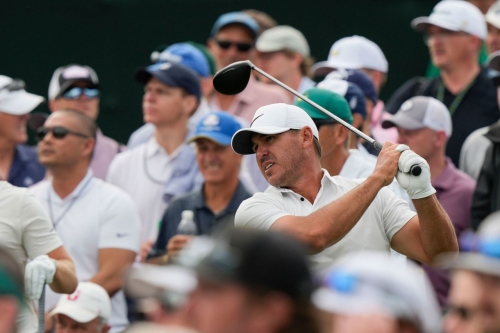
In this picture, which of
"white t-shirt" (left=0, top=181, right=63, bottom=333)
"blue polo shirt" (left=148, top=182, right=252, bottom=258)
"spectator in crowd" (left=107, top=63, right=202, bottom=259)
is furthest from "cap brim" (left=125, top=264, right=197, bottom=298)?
"spectator in crowd" (left=107, top=63, right=202, bottom=259)

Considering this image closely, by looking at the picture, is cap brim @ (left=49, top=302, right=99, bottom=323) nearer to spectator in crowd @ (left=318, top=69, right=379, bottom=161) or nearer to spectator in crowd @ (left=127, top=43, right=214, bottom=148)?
spectator in crowd @ (left=318, top=69, right=379, bottom=161)

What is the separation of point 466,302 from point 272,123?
2.50m

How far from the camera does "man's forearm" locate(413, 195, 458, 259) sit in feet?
17.5

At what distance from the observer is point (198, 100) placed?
330 inches

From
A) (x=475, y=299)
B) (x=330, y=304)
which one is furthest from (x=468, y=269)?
(x=330, y=304)

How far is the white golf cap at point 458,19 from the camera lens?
8.34 meters

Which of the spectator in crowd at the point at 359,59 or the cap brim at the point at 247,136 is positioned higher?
the cap brim at the point at 247,136

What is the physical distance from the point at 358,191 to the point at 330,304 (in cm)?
226

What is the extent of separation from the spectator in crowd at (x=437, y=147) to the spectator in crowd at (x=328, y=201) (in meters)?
1.63

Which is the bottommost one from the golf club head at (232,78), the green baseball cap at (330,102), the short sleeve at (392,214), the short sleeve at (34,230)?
the short sleeve at (34,230)

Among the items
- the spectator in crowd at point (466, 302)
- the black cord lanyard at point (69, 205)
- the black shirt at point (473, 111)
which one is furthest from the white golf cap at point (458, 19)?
the spectator in crowd at point (466, 302)

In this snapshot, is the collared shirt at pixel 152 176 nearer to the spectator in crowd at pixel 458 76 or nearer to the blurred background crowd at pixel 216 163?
the blurred background crowd at pixel 216 163

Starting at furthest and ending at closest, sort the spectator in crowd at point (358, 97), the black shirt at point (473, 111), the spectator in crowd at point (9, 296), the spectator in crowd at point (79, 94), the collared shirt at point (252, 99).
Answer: the spectator in crowd at point (79, 94) → the collared shirt at point (252, 99) → the black shirt at point (473, 111) → the spectator in crowd at point (358, 97) → the spectator in crowd at point (9, 296)

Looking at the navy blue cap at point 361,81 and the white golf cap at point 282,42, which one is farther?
the white golf cap at point 282,42
